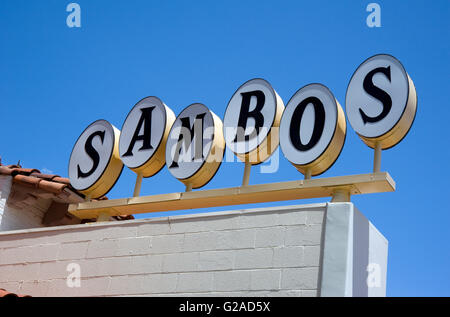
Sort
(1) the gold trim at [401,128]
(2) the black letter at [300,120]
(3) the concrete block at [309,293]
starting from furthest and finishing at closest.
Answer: (2) the black letter at [300,120] → (1) the gold trim at [401,128] → (3) the concrete block at [309,293]

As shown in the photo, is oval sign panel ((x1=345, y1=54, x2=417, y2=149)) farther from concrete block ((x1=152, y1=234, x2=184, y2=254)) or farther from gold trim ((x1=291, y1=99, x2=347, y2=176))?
concrete block ((x1=152, y1=234, x2=184, y2=254))

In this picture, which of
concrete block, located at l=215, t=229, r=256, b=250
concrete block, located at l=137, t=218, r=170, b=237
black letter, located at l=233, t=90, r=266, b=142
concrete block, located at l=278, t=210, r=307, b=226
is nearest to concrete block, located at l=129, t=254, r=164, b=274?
concrete block, located at l=137, t=218, r=170, b=237

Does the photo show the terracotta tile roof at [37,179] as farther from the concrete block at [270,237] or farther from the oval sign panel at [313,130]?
the concrete block at [270,237]

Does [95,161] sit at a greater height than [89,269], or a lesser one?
greater

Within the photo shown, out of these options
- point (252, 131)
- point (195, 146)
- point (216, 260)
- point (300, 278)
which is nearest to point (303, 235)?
point (300, 278)

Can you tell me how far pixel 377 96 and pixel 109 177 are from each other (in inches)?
166

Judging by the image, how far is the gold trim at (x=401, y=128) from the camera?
330 inches

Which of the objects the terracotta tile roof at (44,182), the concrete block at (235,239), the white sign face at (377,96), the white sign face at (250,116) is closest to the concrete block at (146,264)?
the concrete block at (235,239)

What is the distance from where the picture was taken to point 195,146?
387 inches

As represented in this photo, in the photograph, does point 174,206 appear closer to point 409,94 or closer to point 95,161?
point 95,161
